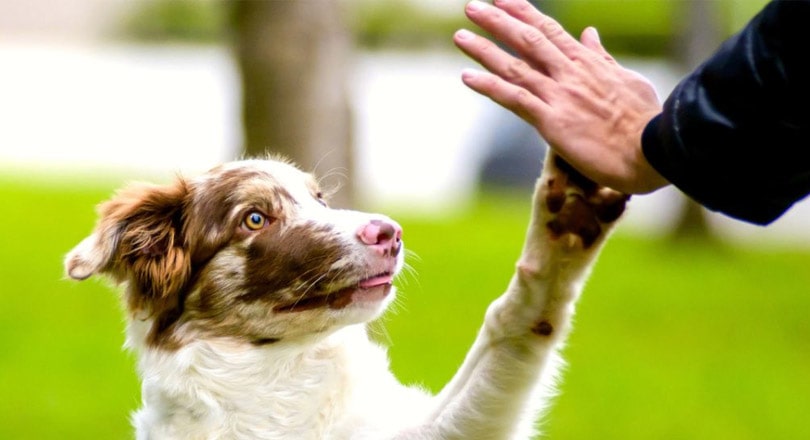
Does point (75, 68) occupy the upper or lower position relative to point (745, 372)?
lower

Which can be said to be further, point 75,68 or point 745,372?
point 75,68

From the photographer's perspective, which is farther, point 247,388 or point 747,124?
point 247,388

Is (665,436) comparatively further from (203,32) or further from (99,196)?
(203,32)

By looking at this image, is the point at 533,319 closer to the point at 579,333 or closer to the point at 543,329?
the point at 543,329

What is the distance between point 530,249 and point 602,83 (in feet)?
2.66

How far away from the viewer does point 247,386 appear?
5129 mm

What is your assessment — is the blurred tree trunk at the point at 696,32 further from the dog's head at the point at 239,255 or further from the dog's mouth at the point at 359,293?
the dog's mouth at the point at 359,293

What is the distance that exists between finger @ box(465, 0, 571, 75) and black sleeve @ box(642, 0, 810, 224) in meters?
0.33

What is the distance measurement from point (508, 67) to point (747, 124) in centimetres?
68

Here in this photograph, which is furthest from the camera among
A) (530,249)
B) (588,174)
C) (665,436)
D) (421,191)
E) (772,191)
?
(421,191)

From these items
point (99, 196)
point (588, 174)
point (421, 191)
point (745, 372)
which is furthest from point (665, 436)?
point (421, 191)

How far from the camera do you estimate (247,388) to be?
513 centimetres

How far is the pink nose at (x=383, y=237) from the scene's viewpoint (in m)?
4.86

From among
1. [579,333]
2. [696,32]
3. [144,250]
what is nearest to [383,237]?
[144,250]
